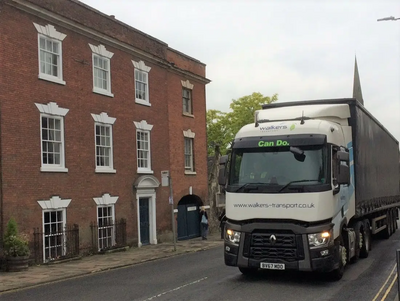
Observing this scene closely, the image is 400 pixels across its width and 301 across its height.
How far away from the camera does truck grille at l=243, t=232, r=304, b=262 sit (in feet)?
34.0

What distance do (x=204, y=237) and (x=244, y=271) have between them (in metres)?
15.7

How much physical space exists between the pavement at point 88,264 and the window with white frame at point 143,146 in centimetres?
363

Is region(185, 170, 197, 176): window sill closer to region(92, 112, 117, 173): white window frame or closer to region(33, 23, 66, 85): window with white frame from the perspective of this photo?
region(92, 112, 117, 173): white window frame

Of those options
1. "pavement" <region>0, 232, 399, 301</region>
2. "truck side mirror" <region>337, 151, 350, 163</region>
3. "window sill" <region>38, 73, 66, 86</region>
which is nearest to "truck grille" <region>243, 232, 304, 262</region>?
"truck side mirror" <region>337, 151, 350, 163</region>

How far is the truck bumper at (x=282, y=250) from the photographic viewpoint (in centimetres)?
1027

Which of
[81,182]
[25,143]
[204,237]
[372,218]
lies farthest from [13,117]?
[204,237]

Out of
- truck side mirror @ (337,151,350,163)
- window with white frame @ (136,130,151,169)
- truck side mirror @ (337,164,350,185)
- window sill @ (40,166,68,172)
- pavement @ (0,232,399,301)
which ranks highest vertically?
window with white frame @ (136,130,151,169)

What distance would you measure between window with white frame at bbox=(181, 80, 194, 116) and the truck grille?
59.9ft

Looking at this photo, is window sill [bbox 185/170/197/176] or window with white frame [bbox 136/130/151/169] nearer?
window with white frame [bbox 136/130/151/169]

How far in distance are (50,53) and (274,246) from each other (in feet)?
39.7

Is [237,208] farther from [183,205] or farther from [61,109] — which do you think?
[183,205]

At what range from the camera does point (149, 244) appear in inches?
968

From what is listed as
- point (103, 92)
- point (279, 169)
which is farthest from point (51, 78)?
point (279, 169)

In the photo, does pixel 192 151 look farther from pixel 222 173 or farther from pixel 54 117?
pixel 222 173
